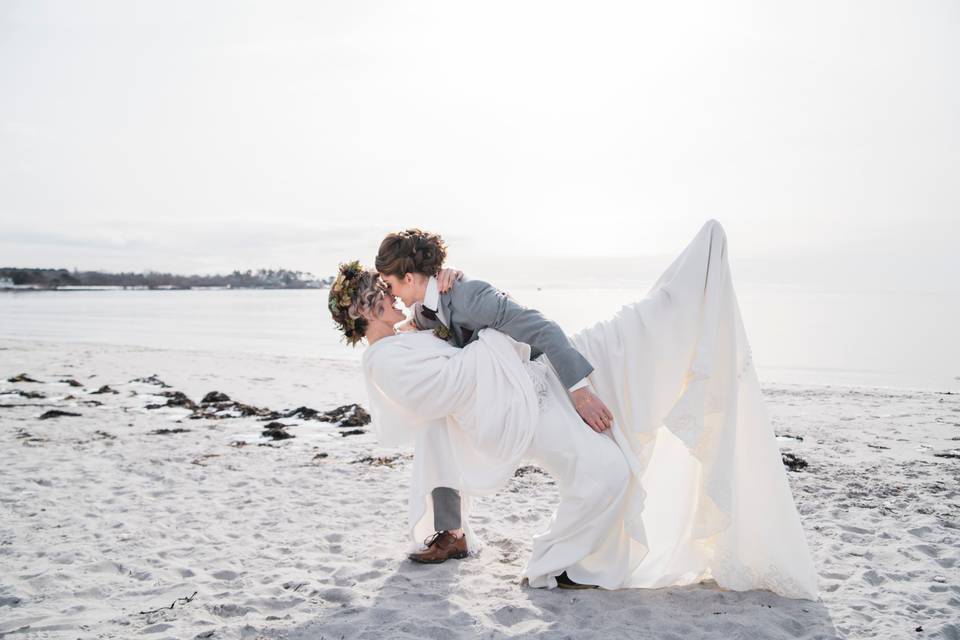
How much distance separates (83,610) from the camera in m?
3.30

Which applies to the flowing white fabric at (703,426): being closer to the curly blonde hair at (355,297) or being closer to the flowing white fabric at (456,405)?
the flowing white fabric at (456,405)

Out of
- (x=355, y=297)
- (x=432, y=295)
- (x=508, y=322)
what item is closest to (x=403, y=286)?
(x=432, y=295)

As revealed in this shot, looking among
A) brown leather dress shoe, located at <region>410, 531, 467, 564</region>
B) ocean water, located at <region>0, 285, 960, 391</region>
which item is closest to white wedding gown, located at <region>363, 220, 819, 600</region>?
brown leather dress shoe, located at <region>410, 531, 467, 564</region>

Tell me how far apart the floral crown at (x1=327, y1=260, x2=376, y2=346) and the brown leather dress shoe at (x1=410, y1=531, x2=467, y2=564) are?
50.5 inches

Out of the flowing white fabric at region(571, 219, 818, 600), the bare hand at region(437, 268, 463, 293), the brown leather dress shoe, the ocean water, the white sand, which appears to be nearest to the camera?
the white sand

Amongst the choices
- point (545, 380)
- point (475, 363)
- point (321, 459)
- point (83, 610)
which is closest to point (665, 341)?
point (545, 380)

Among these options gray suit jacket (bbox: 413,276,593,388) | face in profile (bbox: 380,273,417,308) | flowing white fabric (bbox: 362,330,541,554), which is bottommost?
flowing white fabric (bbox: 362,330,541,554)

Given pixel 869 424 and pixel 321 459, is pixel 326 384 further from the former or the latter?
pixel 869 424

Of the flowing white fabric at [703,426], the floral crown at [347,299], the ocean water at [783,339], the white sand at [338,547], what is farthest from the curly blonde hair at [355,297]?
the ocean water at [783,339]

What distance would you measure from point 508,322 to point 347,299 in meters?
0.97

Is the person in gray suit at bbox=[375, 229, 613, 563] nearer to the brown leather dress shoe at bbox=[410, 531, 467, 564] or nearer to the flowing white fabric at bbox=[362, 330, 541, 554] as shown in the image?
the brown leather dress shoe at bbox=[410, 531, 467, 564]

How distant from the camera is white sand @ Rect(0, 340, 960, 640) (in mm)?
3141

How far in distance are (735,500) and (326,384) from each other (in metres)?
9.22

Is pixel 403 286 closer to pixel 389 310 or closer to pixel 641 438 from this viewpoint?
pixel 389 310
